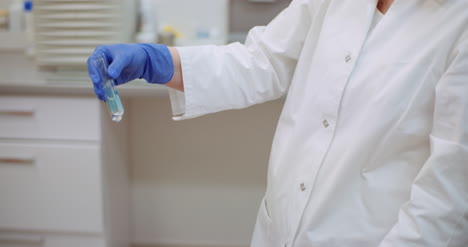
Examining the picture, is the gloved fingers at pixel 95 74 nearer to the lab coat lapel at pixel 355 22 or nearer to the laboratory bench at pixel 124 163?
the lab coat lapel at pixel 355 22

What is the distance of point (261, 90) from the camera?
96 centimetres

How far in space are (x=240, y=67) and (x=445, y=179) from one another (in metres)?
0.44

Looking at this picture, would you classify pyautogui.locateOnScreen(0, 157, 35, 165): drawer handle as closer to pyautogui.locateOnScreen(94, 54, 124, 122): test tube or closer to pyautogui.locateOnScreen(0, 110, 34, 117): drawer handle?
pyautogui.locateOnScreen(0, 110, 34, 117): drawer handle

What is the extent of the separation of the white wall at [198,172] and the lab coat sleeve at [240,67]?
Answer: 0.90 meters

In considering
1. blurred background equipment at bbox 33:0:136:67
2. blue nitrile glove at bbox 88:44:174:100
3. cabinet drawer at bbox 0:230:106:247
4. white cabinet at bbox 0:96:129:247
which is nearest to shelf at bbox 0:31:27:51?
blurred background equipment at bbox 33:0:136:67

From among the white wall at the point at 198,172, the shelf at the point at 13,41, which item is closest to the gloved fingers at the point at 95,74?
the white wall at the point at 198,172

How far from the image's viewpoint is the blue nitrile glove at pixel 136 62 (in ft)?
2.77

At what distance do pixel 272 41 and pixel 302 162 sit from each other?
0.89 ft

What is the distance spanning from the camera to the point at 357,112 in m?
0.80

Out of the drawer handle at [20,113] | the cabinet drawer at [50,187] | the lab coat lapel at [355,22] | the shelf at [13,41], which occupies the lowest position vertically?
the cabinet drawer at [50,187]

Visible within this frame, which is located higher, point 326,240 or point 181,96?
point 181,96

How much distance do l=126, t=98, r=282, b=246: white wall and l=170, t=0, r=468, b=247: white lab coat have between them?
917 millimetres

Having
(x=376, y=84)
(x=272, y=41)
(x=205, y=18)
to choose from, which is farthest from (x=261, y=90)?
(x=205, y=18)

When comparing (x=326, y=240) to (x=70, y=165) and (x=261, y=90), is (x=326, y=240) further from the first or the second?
(x=70, y=165)
